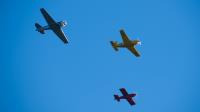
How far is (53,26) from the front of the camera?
7181 cm

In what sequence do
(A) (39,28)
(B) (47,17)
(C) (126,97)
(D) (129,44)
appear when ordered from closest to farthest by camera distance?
(C) (126,97) → (B) (47,17) → (A) (39,28) → (D) (129,44)

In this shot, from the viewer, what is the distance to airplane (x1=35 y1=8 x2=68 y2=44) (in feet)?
230

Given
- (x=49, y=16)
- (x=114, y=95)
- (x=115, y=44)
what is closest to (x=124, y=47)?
(x=115, y=44)

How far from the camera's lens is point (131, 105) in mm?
70625

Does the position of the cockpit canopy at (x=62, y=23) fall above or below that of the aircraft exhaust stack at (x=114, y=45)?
below

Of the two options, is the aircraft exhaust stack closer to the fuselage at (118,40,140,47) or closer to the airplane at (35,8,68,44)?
the fuselage at (118,40,140,47)

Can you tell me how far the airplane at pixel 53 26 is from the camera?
7012 centimetres

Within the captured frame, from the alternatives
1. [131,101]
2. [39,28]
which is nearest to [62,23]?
[39,28]

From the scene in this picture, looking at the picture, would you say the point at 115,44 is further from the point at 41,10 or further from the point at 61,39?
the point at 41,10

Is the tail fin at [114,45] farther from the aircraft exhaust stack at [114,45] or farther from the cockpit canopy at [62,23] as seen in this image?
the cockpit canopy at [62,23]

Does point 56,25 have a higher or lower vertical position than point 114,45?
lower

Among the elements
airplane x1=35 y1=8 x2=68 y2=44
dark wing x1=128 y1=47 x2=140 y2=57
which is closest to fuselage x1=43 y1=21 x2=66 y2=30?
airplane x1=35 y1=8 x2=68 y2=44

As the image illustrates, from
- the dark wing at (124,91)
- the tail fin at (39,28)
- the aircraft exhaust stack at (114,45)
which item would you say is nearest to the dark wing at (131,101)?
the dark wing at (124,91)

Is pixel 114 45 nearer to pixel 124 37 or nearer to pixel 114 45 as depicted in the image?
pixel 114 45
